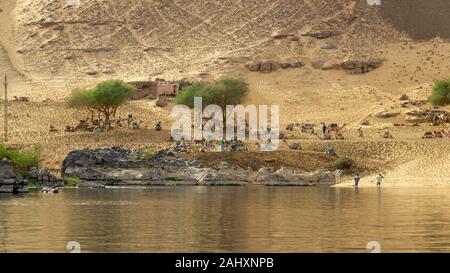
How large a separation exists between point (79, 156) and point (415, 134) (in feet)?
88.9

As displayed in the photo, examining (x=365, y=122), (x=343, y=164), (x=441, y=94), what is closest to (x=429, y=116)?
(x=441, y=94)

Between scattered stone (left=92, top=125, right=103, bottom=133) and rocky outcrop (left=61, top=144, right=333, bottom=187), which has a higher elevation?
scattered stone (left=92, top=125, right=103, bottom=133)

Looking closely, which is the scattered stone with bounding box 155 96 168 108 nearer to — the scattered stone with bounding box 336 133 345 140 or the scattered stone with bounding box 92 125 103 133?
the scattered stone with bounding box 92 125 103 133

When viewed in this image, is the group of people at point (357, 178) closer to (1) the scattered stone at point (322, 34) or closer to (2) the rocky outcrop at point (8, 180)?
(2) the rocky outcrop at point (8, 180)

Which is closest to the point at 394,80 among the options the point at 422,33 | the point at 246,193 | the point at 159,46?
the point at 422,33

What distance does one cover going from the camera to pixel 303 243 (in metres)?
37.3

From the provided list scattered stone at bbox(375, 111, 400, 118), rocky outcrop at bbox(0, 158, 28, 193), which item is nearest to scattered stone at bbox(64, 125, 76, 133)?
scattered stone at bbox(375, 111, 400, 118)

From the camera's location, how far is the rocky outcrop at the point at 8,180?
2485 inches

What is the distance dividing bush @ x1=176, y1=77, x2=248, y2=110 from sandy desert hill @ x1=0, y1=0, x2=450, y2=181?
650cm

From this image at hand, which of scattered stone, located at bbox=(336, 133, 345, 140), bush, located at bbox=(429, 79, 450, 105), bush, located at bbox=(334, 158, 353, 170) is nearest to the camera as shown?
bush, located at bbox=(334, 158, 353, 170)

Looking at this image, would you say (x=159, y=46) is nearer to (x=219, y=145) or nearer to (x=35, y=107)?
(x=35, y=107)

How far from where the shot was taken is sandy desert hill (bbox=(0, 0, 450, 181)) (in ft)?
387

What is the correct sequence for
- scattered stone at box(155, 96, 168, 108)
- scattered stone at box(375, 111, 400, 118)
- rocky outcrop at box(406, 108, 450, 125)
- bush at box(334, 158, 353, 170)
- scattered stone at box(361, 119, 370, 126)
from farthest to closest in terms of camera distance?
scattered stone at box(155, 96, 168, 108) < scattered stone at box(375, 111, 400, 118) < scattered stone at box(361, 119, 370, 126) < rocky outcrop at box(406, 108, 450, 125) < bush at box(334, 158, 353, 170)

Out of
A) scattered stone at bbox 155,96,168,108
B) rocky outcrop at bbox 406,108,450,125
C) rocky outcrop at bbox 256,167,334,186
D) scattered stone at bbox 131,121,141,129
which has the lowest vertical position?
rocky outcrop at bbox 256,167,334,186
